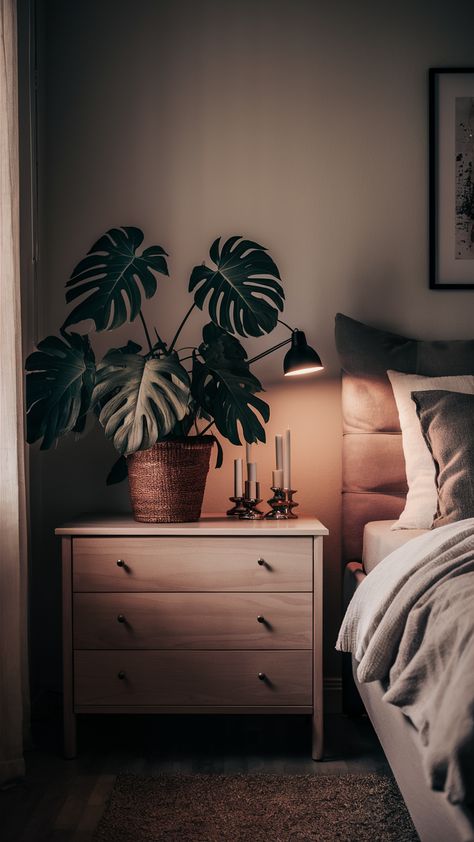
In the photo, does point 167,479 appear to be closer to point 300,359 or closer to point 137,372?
point 137,372

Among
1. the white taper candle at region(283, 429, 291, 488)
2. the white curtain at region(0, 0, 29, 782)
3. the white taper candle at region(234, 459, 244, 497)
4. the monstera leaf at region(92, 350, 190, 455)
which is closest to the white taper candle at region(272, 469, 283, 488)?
the white taper candle at region(283, 429, 291, 488)

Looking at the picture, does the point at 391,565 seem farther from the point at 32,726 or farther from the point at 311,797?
the point at 32,726

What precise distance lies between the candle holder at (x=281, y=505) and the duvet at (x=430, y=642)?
60 cm

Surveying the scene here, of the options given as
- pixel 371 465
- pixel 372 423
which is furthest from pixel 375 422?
pixel 371 465

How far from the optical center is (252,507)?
8.14 feet

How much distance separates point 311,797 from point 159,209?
6.33 ft

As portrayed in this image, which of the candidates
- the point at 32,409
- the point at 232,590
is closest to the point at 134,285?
the point at 32,409

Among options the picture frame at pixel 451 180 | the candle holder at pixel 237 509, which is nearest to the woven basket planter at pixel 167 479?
the candle holder at pixel 237 509

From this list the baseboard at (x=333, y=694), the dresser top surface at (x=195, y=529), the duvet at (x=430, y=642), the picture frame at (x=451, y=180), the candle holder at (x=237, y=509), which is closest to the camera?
the duvet at (x=430, y=642)

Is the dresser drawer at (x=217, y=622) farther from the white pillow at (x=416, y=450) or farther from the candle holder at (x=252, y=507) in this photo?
the white pillow at (x=416, y=450)

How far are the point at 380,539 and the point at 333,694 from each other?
76 centimetres

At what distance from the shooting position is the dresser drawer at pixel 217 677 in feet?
7.16

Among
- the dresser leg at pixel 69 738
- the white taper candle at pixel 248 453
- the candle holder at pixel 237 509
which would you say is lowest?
the dresser leg at pixel 69 738

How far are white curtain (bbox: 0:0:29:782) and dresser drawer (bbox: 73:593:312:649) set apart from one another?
29cm
